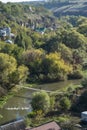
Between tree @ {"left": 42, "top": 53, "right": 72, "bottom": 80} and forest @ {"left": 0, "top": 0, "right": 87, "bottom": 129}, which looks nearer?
forest @ {"left": 0, "top": 0, "right": 87, "bottom": 129}

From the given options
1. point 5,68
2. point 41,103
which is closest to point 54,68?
point 5,68

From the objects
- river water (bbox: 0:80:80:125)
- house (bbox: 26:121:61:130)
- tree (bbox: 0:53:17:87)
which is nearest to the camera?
house (bbox: 26:121:61:130)

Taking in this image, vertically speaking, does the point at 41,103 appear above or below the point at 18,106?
above

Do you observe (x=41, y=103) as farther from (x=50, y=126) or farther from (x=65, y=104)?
(x=50, y=126)

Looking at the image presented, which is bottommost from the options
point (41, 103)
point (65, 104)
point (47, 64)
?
point (65, 104)

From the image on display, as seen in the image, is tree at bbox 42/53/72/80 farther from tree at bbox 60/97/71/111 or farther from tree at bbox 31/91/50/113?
tree at bbox 31/91/50/113

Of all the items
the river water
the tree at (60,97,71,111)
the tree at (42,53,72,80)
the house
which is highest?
the tree at (42,53,72,80)

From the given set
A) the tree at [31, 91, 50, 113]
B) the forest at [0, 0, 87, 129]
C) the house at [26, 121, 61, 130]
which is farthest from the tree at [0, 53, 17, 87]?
the house at [26, 121, 61, 130]

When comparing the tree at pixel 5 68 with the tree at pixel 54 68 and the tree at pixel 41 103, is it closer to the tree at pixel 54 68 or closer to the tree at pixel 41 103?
the tree at pixel 54 68

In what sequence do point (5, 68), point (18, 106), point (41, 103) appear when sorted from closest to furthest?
point (41, 103), point (18, 106), point (5, 68)

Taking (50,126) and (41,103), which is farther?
(41,103)

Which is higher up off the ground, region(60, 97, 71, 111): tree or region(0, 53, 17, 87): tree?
region(0, 53, 17, 87): tree

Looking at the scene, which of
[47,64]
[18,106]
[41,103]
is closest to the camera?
[41,103]

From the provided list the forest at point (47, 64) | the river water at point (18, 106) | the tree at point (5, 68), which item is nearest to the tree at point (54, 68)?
the forest at point (47, 64)
